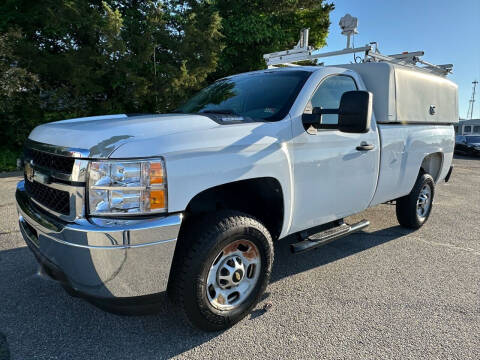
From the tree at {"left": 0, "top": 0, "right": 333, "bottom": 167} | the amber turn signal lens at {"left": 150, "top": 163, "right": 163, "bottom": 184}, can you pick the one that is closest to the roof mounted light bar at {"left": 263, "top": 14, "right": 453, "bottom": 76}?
the amber turn signal lens at {"left": 150, "top": 163, "right": 163, "bottom": 184}

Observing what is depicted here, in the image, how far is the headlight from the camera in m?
1.93

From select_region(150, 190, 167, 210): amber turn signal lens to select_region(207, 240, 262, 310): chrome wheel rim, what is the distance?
1.97 ft

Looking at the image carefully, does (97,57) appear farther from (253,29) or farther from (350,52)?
(350,52)

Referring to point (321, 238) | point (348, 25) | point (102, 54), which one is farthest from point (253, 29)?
point (321, 238)

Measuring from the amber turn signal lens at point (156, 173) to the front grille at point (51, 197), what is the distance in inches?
20.5

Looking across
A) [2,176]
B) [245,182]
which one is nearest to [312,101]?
[245,182]

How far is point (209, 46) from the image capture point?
11273mm

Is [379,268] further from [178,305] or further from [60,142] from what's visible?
[60,142]

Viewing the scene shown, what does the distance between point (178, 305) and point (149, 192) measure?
0.81 meters

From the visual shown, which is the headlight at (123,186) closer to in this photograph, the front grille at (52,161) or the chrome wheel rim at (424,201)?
the front grille at (52,161)

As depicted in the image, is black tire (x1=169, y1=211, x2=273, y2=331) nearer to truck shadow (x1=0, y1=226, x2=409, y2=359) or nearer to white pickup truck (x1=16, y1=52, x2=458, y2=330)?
white pickup truck (x1=16, y1=52, x2=458, y2=330)

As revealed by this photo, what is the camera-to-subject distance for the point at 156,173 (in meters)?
1.97

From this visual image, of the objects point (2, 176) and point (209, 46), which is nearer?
point (2, 176)

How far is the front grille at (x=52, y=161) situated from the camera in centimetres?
202
